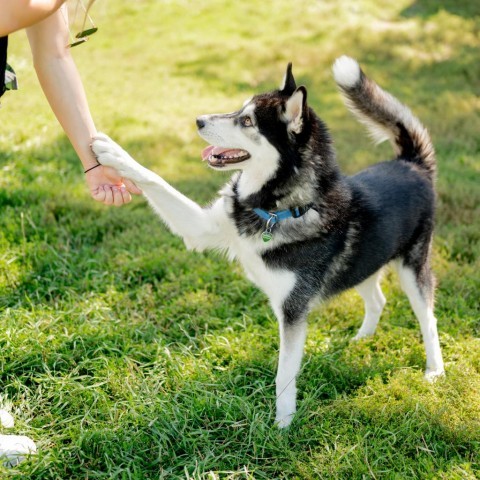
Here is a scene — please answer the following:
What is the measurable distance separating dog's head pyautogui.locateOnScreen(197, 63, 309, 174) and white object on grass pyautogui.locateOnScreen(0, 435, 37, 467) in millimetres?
1548

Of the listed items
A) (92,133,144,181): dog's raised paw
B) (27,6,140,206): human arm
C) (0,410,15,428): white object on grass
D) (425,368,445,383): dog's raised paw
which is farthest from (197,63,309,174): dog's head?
(0,410,15,428): white object on grass

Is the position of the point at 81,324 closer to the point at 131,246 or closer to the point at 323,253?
the point at 131,246

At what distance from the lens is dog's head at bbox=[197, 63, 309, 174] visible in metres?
2.99

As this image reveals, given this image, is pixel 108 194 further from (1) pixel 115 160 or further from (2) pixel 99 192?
(1) pixel 115 160

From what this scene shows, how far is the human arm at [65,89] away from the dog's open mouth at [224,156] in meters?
0.42

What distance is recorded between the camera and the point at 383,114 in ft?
12.0

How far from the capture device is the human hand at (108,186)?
312cm

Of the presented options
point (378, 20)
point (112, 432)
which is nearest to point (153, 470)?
point (112, 432)

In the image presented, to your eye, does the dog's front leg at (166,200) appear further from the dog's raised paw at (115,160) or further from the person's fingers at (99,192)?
the person's fingers at (99,192)

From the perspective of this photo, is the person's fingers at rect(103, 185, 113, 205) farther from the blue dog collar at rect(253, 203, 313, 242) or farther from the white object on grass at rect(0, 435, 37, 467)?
the white object on grass at rect(0, 435, 37, 467)

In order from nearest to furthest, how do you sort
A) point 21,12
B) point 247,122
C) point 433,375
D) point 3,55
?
point 21,12, point 3,55, point 247,122, point 433,375

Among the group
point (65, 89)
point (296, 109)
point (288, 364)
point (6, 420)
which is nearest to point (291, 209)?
point (296, 109)

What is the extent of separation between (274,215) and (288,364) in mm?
761

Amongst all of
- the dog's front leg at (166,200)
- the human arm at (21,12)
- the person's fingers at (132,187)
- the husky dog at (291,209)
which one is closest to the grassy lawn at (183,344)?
the husky dog at (291,209)
